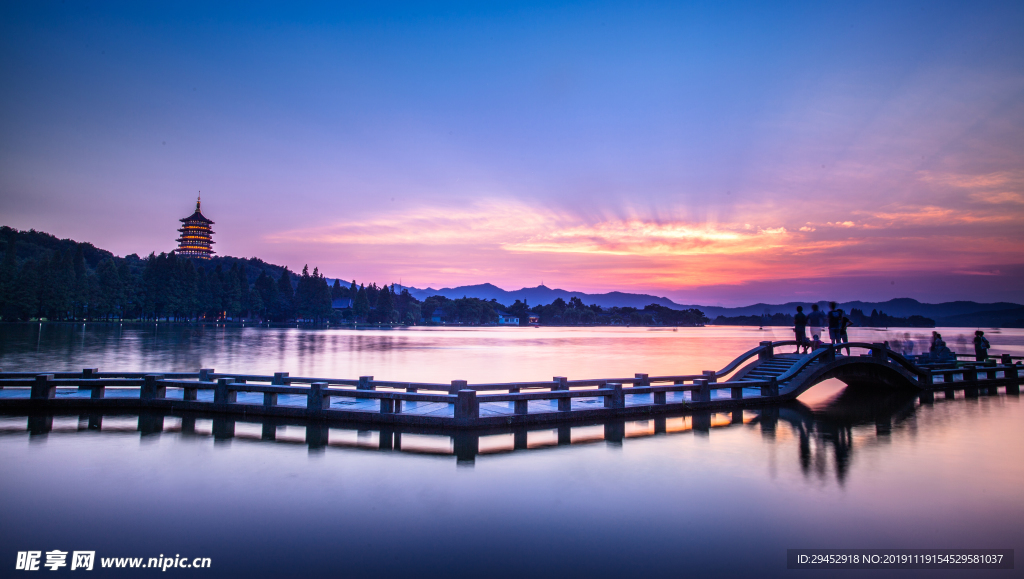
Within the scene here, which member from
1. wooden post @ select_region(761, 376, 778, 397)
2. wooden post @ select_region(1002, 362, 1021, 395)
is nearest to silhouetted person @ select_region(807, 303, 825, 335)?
wooden post @ select_region(761, 376, 778, 397)

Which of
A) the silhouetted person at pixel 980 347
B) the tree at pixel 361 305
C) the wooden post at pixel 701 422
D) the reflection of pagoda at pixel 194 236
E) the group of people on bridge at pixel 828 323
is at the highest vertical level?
the reflection of pagoda at pixel 194 236

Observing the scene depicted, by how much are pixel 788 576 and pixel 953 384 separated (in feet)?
68.8

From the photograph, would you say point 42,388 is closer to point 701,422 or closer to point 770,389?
point 701,422

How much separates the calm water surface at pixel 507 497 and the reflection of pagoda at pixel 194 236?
18529 cm

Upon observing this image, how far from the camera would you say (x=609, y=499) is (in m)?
7.70

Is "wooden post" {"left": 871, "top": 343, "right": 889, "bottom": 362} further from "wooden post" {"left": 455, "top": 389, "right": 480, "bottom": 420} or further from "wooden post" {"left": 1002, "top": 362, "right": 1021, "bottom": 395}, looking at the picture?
"wooden post" {"left": 455, "top": 389, "right": 480, "bottom": 420}

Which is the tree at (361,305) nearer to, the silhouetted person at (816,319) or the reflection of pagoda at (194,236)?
the reflection of pagoda at (194,236)

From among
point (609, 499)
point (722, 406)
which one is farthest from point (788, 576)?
point (722, 406)

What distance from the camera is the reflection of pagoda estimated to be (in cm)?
17100

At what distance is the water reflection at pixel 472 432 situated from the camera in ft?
33.9

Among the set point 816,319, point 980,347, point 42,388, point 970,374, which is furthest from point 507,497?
point 980,347

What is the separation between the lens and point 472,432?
11.6m

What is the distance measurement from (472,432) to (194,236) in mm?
192035

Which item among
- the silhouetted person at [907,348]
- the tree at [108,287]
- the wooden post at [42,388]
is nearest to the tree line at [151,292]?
the tree at [108,287]
